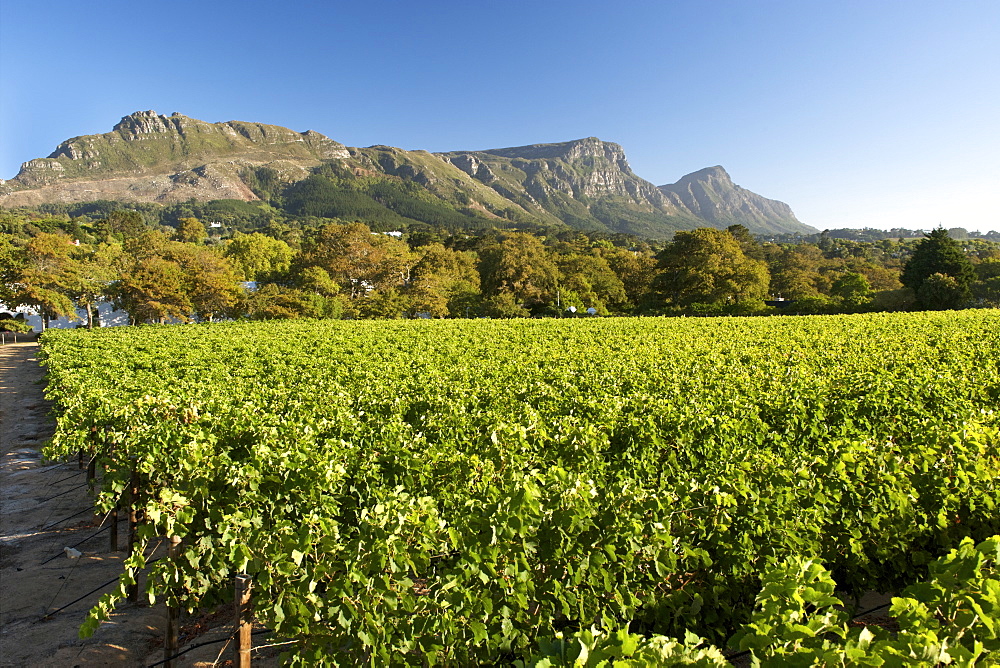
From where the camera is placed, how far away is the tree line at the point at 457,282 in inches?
1614

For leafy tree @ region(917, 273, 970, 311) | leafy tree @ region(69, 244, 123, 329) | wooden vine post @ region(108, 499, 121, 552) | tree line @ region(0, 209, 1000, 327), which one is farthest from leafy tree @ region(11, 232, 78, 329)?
leafy tree @ region(917, 273, 970, 311)

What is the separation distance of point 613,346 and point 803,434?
1106 cm

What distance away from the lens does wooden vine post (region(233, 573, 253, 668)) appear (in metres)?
3.68

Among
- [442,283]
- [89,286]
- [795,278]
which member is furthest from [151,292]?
[795,278]

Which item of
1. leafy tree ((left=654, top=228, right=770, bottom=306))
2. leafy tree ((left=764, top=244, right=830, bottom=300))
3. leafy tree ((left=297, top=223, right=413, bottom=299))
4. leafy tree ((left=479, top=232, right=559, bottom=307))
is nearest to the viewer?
leafy tree ((left=654, top=228, right=770, bottom=306))

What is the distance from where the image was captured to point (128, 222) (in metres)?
108

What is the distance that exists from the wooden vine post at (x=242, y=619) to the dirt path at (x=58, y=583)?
1506 millimetres

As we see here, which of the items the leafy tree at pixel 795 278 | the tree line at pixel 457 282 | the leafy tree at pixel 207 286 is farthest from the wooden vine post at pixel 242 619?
the leafy tree at pixel 795 278

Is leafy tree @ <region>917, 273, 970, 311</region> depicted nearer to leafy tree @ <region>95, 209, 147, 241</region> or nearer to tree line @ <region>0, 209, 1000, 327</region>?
tree line @ <region>0, 209, 1000, 327</region>

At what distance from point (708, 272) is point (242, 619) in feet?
172

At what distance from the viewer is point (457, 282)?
56188 mm

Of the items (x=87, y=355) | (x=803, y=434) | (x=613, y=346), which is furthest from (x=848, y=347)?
(x=87, y=355)

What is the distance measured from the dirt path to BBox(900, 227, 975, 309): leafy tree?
58.3 meters

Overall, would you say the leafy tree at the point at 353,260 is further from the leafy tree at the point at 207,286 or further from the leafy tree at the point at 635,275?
the leafy tree at the point at 635,275
